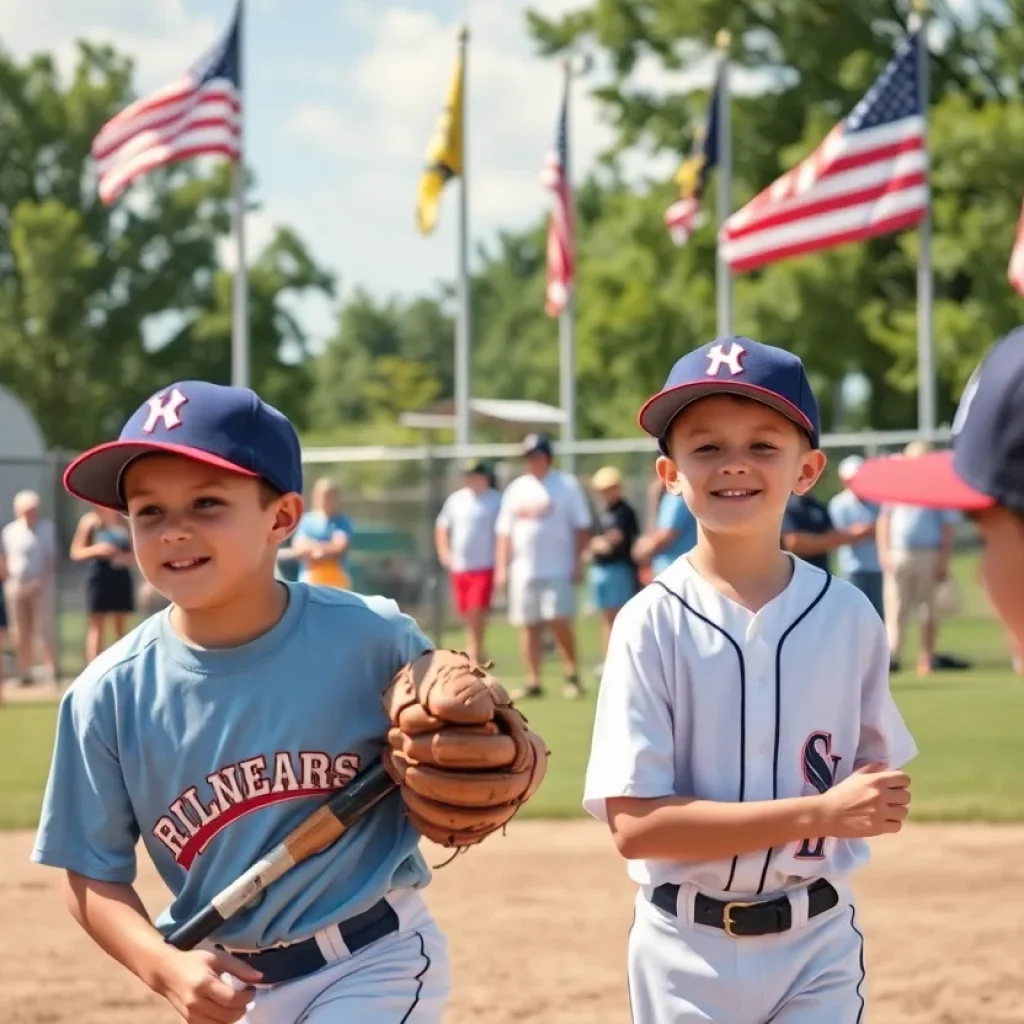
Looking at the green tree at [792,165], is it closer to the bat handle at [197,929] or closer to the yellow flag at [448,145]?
the yellow flag at [448,145]

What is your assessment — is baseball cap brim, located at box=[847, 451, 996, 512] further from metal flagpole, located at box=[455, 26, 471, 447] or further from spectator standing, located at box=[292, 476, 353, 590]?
metal flagpole, located at box=[455, 26, 471, 447]

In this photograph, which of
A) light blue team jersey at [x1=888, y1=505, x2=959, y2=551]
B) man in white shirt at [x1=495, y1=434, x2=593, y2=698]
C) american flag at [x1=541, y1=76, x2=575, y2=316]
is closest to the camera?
man in white shirt at [x1=495, y1=434, x2=593, y2=698]

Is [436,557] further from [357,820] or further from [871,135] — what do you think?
[357,820]

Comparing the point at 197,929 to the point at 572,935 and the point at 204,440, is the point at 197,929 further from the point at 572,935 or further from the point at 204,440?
the point at 572,935

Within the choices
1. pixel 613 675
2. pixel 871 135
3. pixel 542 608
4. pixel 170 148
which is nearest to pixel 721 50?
pixel 871 135

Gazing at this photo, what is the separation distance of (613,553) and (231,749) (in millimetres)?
11846

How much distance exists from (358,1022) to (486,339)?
9683cm

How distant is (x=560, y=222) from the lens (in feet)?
78.1

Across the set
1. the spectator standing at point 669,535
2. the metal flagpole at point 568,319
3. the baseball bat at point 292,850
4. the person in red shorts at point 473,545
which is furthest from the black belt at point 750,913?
the metal flagpole at point 568,319

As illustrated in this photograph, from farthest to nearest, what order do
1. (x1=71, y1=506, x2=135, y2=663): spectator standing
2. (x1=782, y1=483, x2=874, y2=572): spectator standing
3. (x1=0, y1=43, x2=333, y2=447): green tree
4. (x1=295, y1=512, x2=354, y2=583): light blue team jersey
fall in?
(x1=0, y1=43, x2=333, y2=447): green tree, (x1=71, y1=506, x2=135, y2=663): spectator standing, (x1=295, y1=512, x2=354, y2=583): light blue team jersey, (x1=782, y1=483, x2=874, y2=572): spectator standing

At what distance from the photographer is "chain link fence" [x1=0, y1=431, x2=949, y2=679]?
1830cm

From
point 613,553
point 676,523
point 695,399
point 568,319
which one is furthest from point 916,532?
point 695,399

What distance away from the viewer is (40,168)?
54125 millimetres

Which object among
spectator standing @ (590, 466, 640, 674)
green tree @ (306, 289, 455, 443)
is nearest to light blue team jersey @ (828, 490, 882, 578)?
spectator standing @ (590, 466, 640, 674)
